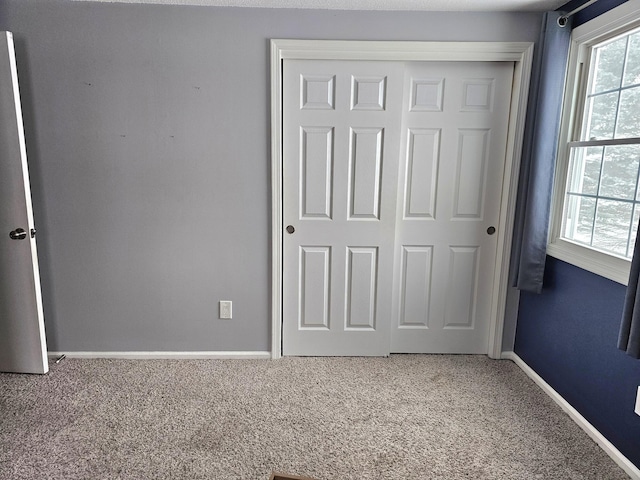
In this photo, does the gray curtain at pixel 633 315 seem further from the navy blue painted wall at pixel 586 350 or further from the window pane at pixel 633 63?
the window pane at pixel 633 63

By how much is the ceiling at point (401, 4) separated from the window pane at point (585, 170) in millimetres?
845

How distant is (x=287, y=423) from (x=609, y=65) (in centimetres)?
247

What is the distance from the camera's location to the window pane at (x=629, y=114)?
77.5 inches

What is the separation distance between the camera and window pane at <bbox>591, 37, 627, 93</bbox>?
2090 millimetres

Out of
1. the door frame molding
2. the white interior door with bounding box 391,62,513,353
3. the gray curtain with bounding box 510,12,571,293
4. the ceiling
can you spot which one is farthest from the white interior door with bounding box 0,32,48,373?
the gray curtain with bounding box 510,12,571,293

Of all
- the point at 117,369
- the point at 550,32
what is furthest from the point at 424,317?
the point at 117,369

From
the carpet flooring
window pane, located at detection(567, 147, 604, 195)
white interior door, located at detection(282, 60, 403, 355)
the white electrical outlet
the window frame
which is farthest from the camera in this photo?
the white electrical outlet

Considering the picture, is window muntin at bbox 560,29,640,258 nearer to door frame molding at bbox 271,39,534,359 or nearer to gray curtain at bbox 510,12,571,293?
gray curtain at bbox 510,12,571,293

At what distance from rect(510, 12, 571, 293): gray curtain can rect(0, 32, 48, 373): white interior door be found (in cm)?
287

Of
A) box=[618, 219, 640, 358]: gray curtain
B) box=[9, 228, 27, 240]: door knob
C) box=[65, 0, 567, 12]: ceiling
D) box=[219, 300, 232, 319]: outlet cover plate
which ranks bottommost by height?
box=[219, 300, 232, 319]: outlet cover plate

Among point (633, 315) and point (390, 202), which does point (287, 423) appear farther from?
point (633, 315)

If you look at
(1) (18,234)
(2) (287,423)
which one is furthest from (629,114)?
(1) (18,234)

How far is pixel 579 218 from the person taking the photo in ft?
7.70

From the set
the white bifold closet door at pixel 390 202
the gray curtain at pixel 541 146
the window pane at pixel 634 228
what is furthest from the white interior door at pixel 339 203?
the window pane at pixel 634 228
